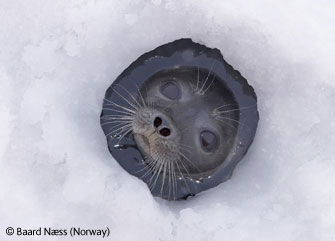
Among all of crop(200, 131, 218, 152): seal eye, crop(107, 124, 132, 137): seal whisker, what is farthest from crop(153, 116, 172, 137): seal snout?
crop(200, 131, 218, 152): seal eye

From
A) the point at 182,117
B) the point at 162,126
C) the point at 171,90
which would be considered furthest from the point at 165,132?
the point at 171,90

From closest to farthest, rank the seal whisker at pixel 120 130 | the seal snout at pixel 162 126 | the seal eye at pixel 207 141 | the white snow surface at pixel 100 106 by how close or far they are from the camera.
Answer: the white snow surface at pixel 100 106 → the seal snout at pixel 162 126 → the seal whisker at pixel 120 130 → the seal eye at pixel 207 141

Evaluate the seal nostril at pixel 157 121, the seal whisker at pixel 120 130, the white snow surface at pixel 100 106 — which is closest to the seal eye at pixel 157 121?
the seal nostril at pixel 157 121

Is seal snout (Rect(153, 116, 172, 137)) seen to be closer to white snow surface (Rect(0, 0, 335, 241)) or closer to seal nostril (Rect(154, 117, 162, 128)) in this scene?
seal nostril (Rect(154, 117, 162, 128))

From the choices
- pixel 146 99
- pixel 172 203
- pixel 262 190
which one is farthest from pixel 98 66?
pixel 262 190

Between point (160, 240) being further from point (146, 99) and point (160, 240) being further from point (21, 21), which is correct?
point (21, 21)

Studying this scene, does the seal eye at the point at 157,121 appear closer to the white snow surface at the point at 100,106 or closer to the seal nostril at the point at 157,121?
the seal nostril at the point at 157,121

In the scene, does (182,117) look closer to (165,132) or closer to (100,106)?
(165,132)

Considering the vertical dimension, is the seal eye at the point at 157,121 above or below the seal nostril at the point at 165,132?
above
